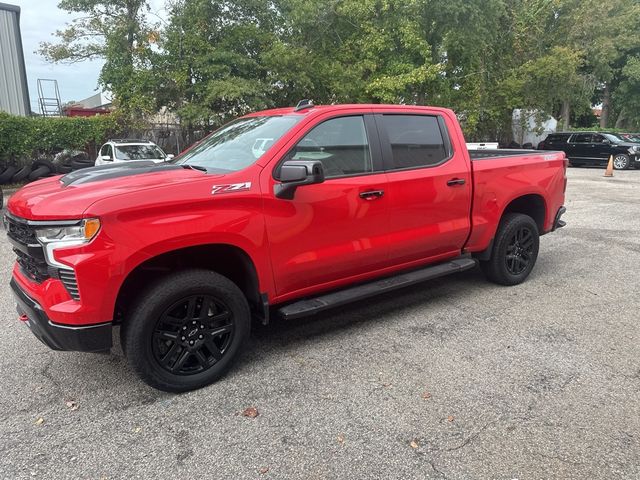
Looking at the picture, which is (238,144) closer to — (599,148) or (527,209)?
(527,209)

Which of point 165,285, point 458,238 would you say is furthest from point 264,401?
point 458,238

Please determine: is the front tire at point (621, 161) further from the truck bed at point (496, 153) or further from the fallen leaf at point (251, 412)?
the fallen leaf at point (251, 412)

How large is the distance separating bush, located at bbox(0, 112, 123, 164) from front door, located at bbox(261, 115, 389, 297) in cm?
1592

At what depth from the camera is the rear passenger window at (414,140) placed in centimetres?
424

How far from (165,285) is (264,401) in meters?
1.00

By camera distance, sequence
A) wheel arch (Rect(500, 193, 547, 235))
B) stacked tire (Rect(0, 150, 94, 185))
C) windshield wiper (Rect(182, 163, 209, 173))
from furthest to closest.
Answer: stacked tire (Rect(0, 150, 94, 185)) → wheel arch (Rect(500, 193, 547, 235)) → windshield wiper (Rect(182, 163, 209, 173))

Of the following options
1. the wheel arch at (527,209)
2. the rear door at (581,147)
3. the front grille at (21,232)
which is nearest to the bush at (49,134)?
the front grille at (21,232)

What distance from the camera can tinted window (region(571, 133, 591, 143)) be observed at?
71.5 ft

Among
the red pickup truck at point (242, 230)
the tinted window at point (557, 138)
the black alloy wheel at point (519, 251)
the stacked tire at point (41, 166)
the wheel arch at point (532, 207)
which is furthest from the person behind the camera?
the tinted window at point (557, 138)

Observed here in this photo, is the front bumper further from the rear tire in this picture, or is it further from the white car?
the white car

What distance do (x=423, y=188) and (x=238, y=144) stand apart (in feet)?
5.45

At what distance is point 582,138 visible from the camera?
2198 centimetres

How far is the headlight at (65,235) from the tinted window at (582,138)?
23626 millimetres

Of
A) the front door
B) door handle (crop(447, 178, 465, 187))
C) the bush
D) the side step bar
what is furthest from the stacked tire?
door handle (crop(447, 178, 465, 187))
